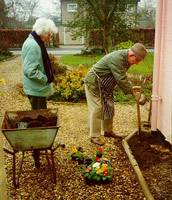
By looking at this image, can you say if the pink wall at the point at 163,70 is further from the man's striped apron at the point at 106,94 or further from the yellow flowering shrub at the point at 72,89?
the yellow flowering shrub at the point at 72,89

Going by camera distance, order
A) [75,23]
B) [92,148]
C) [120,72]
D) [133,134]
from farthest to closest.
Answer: [75,23] < [133,134] < [92,148] < [120,72]

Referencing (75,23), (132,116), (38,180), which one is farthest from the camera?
(75,23)

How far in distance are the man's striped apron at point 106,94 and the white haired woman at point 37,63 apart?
88 cm

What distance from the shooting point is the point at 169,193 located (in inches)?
115

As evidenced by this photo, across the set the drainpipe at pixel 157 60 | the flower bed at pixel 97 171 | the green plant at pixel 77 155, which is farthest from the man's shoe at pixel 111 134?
the flower bed at pixel 97 171

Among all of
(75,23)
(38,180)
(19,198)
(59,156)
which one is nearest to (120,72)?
(59,156)

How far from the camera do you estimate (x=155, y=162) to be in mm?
3588

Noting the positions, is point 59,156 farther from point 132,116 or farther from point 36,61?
point 132,116

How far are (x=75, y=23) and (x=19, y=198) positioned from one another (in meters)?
16.0

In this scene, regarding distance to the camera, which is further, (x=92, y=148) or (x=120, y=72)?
(x=92, y=148)

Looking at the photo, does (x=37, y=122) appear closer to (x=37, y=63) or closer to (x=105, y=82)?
(x=37, y=63)

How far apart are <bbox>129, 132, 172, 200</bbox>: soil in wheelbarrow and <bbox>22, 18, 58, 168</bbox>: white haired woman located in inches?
59.7

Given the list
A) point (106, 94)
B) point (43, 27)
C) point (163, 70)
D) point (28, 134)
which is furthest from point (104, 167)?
point (43, 27)

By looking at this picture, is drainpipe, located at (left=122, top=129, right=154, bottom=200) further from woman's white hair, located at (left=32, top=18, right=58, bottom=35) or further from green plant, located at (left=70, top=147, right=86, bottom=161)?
woman's white hair, located at (left=32, top=18, right=58, bottom=35)
